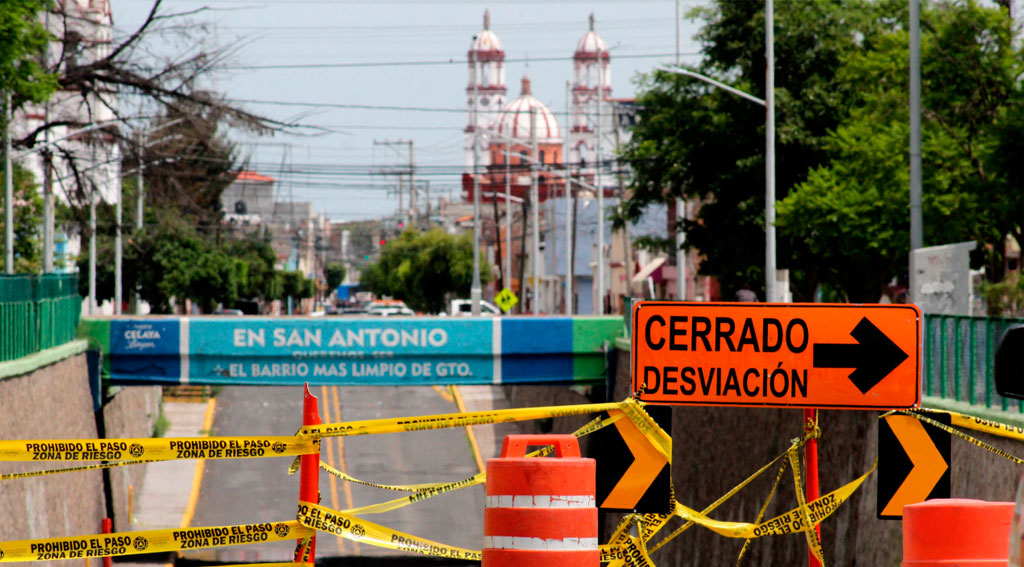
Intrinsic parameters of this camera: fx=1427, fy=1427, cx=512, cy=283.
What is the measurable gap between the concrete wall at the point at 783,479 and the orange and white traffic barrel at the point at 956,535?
16.2ft

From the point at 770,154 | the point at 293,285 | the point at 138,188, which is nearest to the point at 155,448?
the point at 770,154

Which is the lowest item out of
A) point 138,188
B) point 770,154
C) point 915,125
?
point 915,125

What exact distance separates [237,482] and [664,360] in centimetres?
3430

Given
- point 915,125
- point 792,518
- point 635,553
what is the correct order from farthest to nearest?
point 915,125
point 792,518
point 635,553

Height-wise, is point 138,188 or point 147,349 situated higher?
point 138,188

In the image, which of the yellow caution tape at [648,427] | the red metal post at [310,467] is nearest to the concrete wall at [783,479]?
the yellow caution tape at [648,427]

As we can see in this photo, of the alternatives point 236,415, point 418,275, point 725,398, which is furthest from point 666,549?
point 418,275

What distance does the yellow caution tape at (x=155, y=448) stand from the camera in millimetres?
7348

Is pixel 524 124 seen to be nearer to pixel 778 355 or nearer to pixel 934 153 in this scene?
pixel 934 153

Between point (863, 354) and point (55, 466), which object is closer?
point (863, 354)

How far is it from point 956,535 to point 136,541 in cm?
426

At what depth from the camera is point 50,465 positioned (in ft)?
67.3

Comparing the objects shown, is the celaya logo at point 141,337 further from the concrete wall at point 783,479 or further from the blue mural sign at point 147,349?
the concrete wall at point 783,479

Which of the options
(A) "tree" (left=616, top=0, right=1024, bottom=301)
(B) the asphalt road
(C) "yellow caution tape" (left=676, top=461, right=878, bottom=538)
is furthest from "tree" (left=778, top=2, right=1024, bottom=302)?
(C) "yellow caution tape" (left=676, top=461, right=878, bottom=538)
